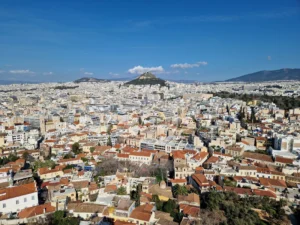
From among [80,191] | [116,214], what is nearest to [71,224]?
[116,214]

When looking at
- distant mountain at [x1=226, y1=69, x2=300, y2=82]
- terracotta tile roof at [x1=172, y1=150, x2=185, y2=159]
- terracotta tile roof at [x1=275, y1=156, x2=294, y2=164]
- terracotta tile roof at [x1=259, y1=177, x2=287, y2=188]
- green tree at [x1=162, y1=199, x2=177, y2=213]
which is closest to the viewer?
green tree at [x1=162, y1=199, x2=177, y2=213]

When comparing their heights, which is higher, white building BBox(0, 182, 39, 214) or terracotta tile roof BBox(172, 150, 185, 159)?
terracotta tile roof BBox(172, 150, 185, 159)

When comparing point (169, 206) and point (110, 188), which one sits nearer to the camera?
point (169, 206)

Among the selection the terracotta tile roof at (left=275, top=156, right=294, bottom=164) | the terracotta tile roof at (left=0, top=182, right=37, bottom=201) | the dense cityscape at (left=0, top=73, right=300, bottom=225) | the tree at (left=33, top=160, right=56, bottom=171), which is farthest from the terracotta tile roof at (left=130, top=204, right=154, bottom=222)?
the terracotta tile roof at (left=275, top=156, right=294, bottom=164)

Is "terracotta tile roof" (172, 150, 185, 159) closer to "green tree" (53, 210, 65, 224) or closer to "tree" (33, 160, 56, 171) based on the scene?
"tree" (33, 160, 56, 171)

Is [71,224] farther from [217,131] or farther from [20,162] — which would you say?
[217,131]

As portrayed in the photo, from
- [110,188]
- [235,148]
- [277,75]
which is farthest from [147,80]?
[277,75]

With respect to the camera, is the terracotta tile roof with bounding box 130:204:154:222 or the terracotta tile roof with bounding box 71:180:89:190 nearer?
the terracotta tile roof with bounding box 130:204:154:222

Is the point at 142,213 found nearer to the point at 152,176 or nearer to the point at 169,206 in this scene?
the point at 169,206

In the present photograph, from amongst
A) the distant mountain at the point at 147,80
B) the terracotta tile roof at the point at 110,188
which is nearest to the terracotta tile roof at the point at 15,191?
the terracotta tile roof at the point at 110,188
